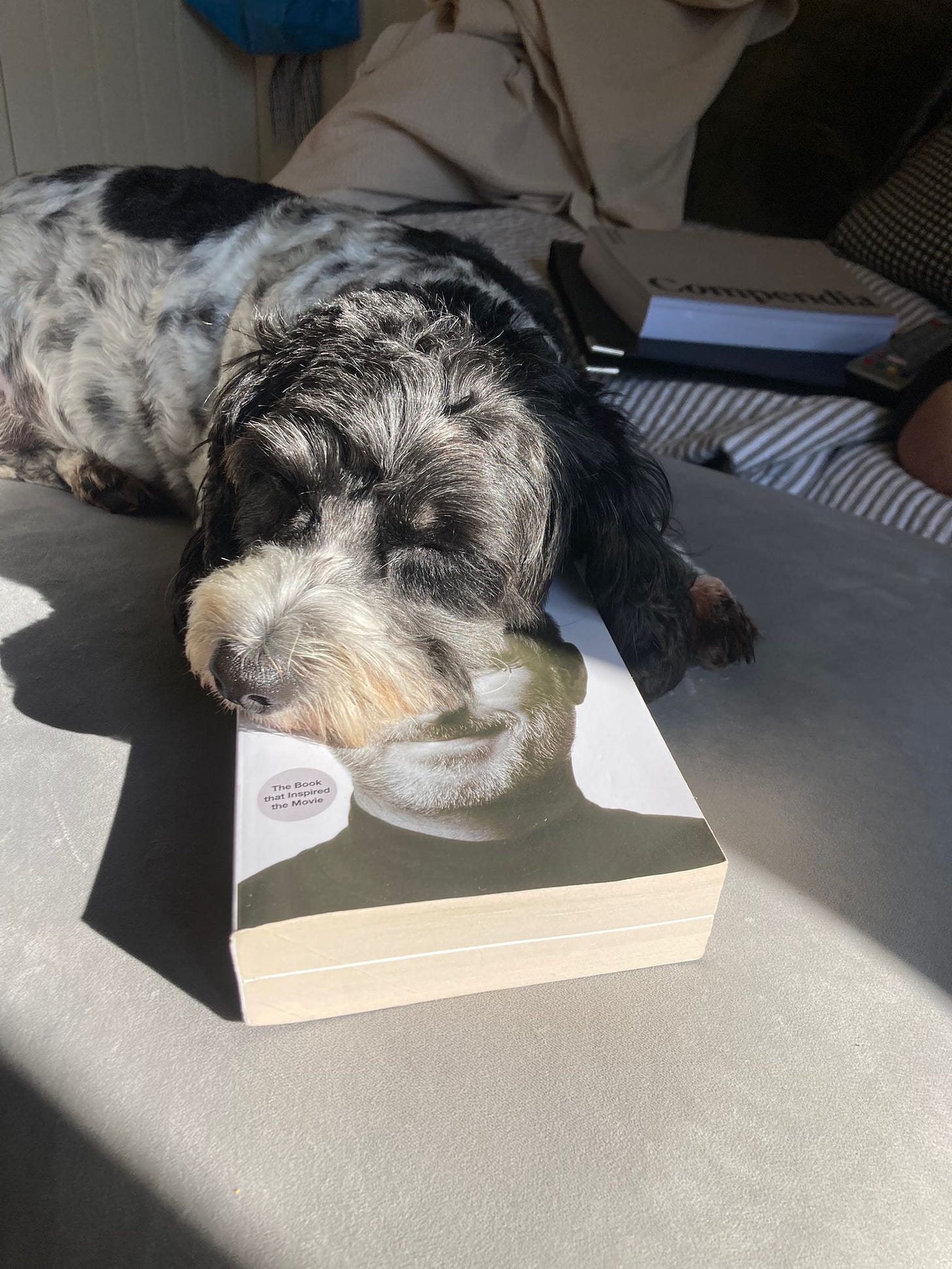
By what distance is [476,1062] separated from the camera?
2.82 ft

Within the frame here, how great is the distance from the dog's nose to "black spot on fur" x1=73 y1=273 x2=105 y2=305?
124 cm

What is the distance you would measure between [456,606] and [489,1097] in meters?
0.62

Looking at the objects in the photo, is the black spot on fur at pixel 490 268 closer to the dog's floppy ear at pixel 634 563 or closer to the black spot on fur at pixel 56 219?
the dog's floppy ear at pixel 634 563

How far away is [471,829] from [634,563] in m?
0.58

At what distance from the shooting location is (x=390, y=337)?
131 centimetres

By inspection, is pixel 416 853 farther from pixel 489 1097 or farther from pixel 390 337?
pixel 390 337

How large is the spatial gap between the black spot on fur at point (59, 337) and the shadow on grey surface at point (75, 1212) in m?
1.67

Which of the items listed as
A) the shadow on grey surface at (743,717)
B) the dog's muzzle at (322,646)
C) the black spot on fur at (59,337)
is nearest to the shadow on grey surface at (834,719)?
A: the shadow on grey surface at (743,717)

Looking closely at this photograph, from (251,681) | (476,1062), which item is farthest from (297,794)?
(476,1062)

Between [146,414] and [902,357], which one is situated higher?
[902,357]

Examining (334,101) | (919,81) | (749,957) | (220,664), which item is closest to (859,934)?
(749,957)

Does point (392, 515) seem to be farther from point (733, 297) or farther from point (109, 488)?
point (733, 297)

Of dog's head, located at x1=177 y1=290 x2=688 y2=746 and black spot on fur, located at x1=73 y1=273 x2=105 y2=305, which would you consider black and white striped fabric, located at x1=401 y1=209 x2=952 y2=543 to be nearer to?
dog's head, located at x1=177 y1=290 x2=688 y2=746

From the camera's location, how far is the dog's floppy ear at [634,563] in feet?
4.42
